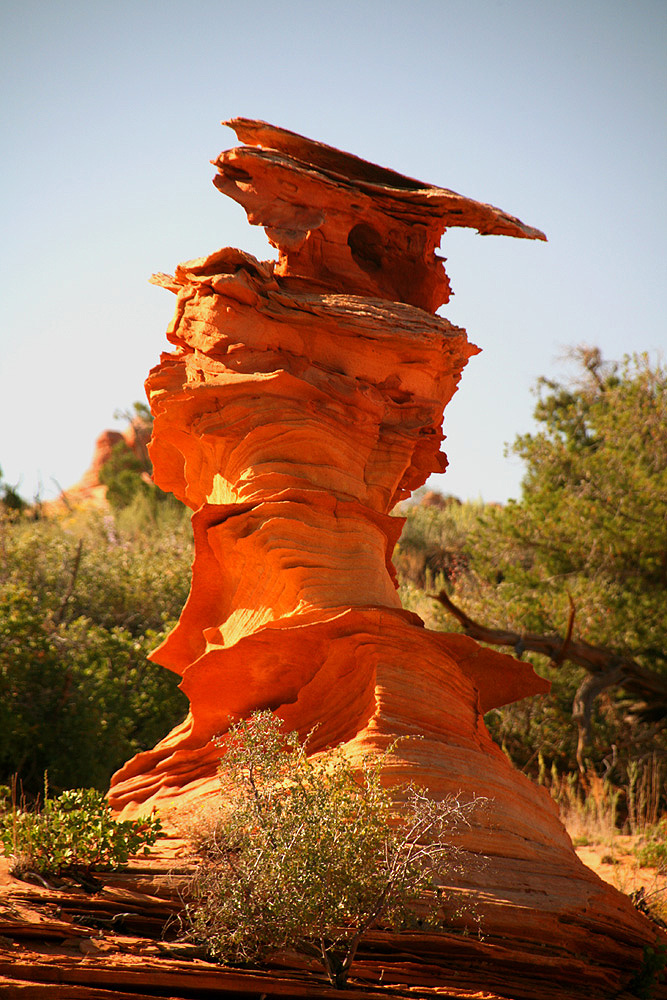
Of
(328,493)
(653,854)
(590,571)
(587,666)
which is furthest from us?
(590,571)

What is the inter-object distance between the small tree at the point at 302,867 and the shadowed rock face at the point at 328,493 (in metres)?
0.77

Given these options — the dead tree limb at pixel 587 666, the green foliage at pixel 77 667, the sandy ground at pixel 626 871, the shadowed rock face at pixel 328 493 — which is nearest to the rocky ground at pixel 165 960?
the shadowed rock face at pixel 328 493

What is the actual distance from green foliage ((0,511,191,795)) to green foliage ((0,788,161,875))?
15.7 feet

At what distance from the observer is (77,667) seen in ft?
37.0

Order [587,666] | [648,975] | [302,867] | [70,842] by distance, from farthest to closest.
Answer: [587,666]
[648,975]
[70,842]
[302,867]

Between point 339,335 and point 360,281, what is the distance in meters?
0.65

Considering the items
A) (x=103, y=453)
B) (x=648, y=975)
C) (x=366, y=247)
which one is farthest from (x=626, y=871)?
(x=103, y=453)

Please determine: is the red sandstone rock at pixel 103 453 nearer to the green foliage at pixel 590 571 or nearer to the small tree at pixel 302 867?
the green foliage at pixel 590 571

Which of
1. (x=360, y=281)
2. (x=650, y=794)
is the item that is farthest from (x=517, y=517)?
(x=360, y=281)

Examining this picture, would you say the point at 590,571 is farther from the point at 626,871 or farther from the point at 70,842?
the point at 70,842

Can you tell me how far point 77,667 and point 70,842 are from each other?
21.2 feet

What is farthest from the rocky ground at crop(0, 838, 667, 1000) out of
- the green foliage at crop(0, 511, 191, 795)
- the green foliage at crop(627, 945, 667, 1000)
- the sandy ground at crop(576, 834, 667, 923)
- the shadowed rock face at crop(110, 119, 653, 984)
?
the green foliage at crop(0, 511, 191, 795)

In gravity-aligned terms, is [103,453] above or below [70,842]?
above

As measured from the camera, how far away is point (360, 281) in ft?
23.1
